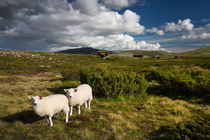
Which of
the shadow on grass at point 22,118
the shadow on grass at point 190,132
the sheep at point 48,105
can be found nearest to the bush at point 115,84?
the sheep at point 48,105

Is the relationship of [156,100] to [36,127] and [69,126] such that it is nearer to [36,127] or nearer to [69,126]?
[69,126]

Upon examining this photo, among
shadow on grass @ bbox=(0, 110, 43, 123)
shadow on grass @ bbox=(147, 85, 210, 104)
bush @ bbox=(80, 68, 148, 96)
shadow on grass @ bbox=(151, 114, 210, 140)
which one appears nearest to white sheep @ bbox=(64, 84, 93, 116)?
shadow on grass @ bbox=(0, 110, 43, 123)

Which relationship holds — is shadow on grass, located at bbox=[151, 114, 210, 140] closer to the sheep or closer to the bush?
the sheep

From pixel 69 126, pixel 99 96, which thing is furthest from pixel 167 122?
pixel 99 96

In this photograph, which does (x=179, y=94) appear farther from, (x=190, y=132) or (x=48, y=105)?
(x=48, y=105)

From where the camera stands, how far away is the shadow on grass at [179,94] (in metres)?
10.9

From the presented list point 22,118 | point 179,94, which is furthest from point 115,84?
point 22,118

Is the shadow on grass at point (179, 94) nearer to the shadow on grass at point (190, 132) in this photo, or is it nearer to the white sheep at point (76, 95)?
the shadow on grass at point (190, 132)

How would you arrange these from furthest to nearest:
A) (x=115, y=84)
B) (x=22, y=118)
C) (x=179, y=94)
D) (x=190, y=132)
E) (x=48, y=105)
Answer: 1. (x=179, y=94)
2. (x=115, y=84)
3. (x=22, y=118)
4. (x=48, y=105)
5. (x=190, y=132)

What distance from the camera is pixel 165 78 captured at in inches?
547

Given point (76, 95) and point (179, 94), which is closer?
point (76, 95)

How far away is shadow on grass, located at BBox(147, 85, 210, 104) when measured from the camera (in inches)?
427

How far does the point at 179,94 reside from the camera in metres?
12.6

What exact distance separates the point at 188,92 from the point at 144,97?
4445 millimetres
